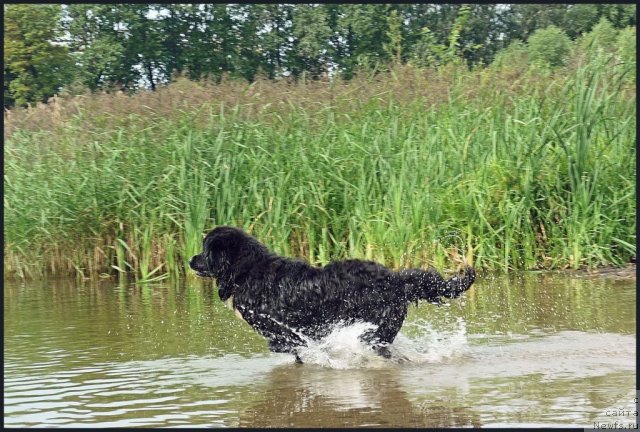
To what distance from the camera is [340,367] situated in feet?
20.7

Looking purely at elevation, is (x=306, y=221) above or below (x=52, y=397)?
above

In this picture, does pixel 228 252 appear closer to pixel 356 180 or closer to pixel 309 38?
pixel 356 180

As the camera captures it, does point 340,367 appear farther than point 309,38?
No

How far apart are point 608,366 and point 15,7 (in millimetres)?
31219

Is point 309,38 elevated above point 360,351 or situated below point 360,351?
above

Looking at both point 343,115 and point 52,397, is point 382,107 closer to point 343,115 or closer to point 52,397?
point 343,115

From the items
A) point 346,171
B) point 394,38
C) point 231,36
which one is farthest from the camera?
point 231,36

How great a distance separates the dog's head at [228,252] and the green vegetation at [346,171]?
3.28 m

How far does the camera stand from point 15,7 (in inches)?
1281

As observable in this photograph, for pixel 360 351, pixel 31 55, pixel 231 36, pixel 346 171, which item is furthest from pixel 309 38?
pixel 360 351

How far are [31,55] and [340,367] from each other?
1178 inches

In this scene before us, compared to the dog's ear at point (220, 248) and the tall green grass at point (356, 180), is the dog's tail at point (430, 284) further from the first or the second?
the tall green grass at point (356, 180)

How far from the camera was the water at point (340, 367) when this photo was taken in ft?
16.4

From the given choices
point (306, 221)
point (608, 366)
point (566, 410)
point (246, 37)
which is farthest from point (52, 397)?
point (246, 37)
